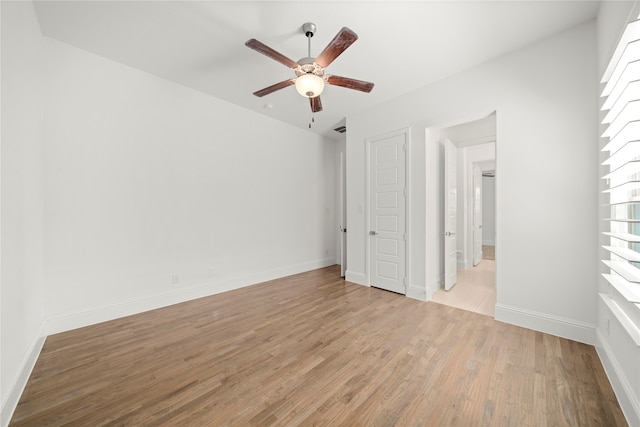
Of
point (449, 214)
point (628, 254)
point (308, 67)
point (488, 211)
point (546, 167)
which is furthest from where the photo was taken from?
point (488, 211)

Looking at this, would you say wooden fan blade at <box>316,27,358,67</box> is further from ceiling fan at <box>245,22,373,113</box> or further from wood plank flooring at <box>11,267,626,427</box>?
wood plank flooring at <box>11,267,626,427</box>

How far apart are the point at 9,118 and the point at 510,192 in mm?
4537

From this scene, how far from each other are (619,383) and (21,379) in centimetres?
422

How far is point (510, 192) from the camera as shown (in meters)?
2.74

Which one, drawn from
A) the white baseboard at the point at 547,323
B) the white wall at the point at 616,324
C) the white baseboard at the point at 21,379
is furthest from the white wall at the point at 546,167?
the white baseboard at the point at 21,379

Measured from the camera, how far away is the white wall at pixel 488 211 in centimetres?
893

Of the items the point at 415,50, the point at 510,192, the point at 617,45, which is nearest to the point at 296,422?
the point at 510,192

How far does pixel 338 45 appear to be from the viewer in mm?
1993

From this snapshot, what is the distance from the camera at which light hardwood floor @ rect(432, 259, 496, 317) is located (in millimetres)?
3193

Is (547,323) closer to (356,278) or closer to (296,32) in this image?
(356,278)

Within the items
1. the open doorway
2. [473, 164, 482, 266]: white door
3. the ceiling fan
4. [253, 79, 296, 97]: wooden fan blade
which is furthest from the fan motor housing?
[473, 164, 482, 266]: white door

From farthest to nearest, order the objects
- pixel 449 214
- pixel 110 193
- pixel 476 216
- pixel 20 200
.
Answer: pixel 476 216 → pixel 449 214 → pixel 110 193 → pixel 20 200

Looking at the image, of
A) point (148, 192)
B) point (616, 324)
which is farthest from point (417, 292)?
point (148, 192)

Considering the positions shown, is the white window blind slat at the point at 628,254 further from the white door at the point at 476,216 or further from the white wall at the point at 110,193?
the white door at the point at 476,216
